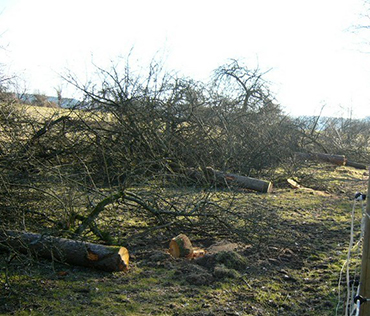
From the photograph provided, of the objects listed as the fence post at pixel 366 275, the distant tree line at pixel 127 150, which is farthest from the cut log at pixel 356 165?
the fence post at pixel 366 275

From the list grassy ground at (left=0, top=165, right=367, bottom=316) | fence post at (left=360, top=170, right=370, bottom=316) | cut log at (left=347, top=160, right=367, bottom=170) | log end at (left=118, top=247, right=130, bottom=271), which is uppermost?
cut log at (left=347, top=160, right=367, bottom=170)

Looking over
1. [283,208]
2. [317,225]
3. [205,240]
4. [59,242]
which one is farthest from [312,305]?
[283,208]

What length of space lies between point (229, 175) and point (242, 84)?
4.92m

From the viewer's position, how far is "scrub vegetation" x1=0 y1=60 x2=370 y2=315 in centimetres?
357

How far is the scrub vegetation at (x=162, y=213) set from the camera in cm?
357

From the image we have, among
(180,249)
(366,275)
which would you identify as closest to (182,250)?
(180,249)

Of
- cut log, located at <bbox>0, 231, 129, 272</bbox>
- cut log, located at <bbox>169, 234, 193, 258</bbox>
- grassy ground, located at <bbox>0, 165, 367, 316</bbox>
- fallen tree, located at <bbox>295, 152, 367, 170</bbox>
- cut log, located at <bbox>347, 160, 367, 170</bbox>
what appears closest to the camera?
grassy ground, located at <bbox>0, 165, 367, 316</bbox>

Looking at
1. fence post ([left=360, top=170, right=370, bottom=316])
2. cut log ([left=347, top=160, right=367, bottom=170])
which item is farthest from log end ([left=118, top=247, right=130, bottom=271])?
cut log ([left=347, top=160, right=367, bottom=170])

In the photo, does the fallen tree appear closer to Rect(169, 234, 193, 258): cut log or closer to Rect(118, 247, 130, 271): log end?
Rect(169, 234, 193, 258): cut log

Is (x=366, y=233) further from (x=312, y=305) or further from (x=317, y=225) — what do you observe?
(x=317, y=225)

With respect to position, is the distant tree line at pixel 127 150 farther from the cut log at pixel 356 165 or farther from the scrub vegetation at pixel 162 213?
the cut log at pixel 356 165

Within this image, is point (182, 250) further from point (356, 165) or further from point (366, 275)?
point (356, 165)

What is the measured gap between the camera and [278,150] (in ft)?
35.2

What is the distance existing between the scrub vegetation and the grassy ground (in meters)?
0.01
